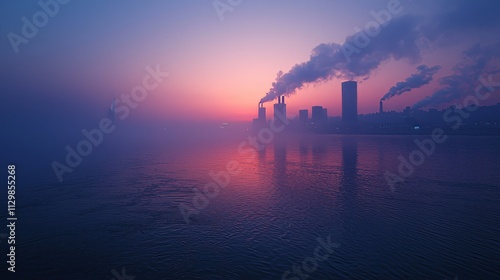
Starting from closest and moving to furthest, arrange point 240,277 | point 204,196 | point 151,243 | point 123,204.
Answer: point 240,277, point 151,243, point 123,204, point 204,196

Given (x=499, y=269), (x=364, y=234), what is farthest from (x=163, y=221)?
(x=499, y=269)

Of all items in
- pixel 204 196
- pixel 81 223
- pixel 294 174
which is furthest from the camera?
pixel 294 174

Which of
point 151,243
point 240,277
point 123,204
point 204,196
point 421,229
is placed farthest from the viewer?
point 204,196

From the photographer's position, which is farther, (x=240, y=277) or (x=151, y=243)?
(x=151, y=243)

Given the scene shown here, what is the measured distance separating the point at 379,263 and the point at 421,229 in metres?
7.66

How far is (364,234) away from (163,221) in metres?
17.0

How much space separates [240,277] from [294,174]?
36.5 meters

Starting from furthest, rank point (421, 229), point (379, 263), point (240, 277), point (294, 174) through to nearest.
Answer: point (294, 174) < point (421, 229) < point (379, 263) < point (240, 277)

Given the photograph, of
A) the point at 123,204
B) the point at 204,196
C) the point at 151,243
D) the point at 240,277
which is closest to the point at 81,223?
the point at 123,204

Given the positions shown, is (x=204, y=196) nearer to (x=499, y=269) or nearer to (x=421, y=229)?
(x=421, y=229)

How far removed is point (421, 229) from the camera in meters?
20.4

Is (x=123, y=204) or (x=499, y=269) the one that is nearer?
(x=499, y=269)

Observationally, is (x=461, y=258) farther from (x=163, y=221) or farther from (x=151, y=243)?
(x=163, y=221)

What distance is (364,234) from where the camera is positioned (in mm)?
19781
